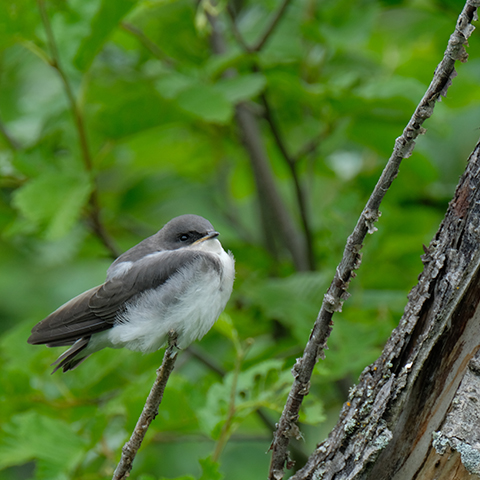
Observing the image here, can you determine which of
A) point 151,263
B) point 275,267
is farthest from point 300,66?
point 151,263

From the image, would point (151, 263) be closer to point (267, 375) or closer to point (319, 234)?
point (267, 375)

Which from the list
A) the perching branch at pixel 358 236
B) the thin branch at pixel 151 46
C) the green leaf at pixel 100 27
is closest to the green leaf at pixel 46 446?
the perching branch at pixel 358 236

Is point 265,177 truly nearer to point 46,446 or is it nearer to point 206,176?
point 206,176

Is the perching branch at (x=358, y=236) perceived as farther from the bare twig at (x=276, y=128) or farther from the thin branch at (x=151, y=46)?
the thin branch at (x=151, y=46)

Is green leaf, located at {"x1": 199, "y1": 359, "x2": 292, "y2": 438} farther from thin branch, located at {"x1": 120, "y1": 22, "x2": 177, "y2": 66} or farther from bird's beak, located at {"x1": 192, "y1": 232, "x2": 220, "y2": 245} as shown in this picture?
thin branch, located at {"x1": 120, "y1": 22, "x2": 177, "y2": 66}

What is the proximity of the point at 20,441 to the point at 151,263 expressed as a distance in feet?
3.61

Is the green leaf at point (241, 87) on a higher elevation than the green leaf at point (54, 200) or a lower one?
higher

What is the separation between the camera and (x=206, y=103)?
2930 mm

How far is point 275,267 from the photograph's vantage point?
13.6ft

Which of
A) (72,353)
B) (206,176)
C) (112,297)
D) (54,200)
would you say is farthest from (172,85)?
(206,176)

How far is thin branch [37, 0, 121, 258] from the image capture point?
289 cm

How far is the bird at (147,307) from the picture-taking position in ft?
Answer: 7.61

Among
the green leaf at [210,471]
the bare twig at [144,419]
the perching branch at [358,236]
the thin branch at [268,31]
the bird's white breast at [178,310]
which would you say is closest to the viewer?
the perching branch at [358,236]

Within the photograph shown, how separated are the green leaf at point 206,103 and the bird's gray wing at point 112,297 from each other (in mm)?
758
